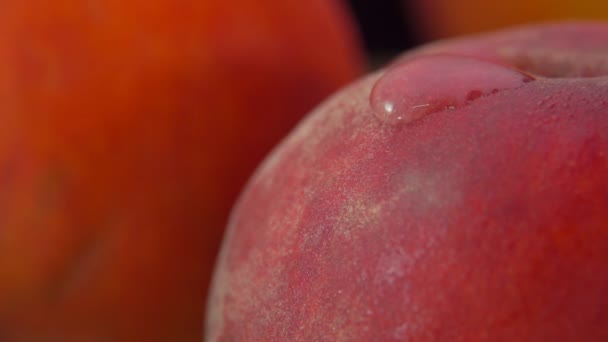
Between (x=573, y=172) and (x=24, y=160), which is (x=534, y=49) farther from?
(x=24, y=160)

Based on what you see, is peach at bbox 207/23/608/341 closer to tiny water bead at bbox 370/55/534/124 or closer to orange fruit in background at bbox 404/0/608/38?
tiny water bead at bbox 370/55/534/124

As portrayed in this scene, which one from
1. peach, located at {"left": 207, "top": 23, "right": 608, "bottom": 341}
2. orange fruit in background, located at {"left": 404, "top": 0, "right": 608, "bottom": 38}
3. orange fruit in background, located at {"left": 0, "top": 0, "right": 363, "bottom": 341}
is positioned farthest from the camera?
orange fruit in background, located at {"left": 404, "top": 0, "right": 608, "bottom": 38}

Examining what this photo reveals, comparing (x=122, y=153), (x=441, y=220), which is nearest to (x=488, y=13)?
(x=122, y=153)

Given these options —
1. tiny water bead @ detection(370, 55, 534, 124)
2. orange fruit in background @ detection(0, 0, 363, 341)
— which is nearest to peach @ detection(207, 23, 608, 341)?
tiny water bead @ detection(370, 55, 534, 124)

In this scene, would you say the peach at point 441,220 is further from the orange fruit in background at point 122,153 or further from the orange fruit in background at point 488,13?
the orange fruit in background at point 488,13

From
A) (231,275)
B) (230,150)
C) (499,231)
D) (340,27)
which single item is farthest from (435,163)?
(340,27)

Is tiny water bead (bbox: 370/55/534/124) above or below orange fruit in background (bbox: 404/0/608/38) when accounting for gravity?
above

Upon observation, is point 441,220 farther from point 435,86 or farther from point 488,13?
point 488,13
